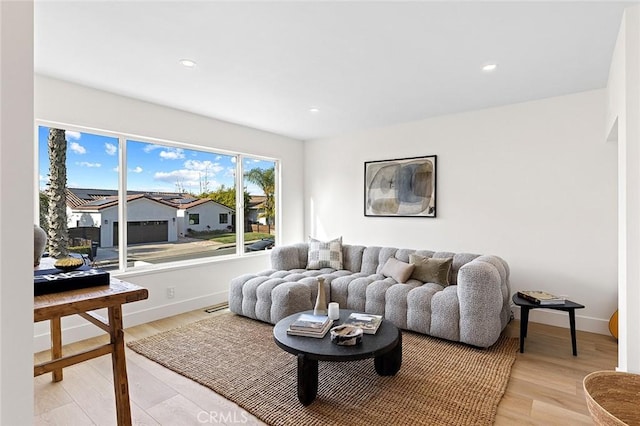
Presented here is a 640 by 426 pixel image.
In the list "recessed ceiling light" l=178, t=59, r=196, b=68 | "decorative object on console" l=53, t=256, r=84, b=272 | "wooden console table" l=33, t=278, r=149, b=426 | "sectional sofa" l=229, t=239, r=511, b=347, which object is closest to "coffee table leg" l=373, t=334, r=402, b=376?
"sectional sofa" l=229, t=239, r=511, b=347

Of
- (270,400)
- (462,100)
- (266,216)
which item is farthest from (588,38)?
(266,216)

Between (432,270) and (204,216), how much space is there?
2968 mm

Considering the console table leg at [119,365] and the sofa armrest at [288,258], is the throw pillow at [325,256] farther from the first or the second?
the console table leg at [119,365]

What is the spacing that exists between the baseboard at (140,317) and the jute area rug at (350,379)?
1.74 ft

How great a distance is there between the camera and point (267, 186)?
5.31m

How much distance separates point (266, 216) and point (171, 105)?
6.98ft

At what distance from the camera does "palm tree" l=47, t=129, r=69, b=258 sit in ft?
10.4

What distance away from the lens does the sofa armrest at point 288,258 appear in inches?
173

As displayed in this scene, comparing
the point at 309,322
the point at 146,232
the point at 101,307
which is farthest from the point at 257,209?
the point at 101,307

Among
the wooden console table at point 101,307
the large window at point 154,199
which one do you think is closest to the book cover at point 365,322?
the wooden console table at point 101,307

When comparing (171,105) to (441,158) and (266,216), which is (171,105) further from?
(441,158)

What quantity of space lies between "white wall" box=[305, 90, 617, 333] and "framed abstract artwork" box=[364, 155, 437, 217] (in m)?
0.11

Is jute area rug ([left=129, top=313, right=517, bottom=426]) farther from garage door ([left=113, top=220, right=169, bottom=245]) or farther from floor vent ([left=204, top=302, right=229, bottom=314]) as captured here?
garage door ([left=113, top=220, right=169, bottom=245])

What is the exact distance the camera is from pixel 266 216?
17.3 ft
